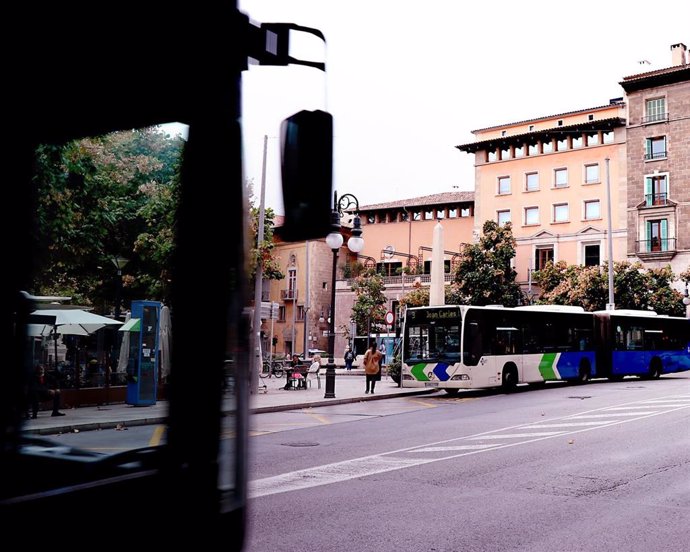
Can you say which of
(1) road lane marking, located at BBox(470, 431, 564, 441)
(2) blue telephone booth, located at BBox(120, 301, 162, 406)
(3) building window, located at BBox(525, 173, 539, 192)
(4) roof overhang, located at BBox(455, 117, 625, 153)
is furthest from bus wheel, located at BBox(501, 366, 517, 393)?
(3) building window, located at BBox(525, 173, 539, 192)

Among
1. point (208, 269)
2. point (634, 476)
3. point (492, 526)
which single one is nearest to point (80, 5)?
point (208, 269)

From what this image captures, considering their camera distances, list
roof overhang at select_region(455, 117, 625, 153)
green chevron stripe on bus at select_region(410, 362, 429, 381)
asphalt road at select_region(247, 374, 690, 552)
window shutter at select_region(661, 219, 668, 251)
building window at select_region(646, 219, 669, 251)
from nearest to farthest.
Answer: asphalt road at select_region(247, 374, 690, 552) → green chevron stripe on bus at select_region(410, 362, 429, 381) → window shutter at select_region(661, 219, 668, 251) → building window at select_region(646, 219, 669, 251) → roof overhang at select_region(455, 117, 625, 153)

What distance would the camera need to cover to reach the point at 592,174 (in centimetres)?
5888

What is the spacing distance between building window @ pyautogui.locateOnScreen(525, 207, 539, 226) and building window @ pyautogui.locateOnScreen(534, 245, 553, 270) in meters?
2.28

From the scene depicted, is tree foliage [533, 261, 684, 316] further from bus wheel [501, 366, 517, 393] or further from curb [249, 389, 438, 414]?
curb [249, 389, 438, 414]

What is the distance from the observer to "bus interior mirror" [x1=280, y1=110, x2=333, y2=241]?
2.97 metres

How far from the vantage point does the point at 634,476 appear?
9227 millimetres

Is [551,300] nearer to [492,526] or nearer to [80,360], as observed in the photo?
[492,526]

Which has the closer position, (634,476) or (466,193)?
(634,476)

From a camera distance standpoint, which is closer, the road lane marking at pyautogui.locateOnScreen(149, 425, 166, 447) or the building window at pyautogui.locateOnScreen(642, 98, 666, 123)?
the road lane marking at pyautogui.locateOnScreen(149, 425, 166, 447)

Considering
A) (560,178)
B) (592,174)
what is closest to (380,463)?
(592,174)

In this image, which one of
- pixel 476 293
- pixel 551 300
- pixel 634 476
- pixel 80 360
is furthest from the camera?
pixel 476 293

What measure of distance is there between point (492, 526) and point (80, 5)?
5655mm

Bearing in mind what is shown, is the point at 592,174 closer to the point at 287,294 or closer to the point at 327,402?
the point at 287,294
